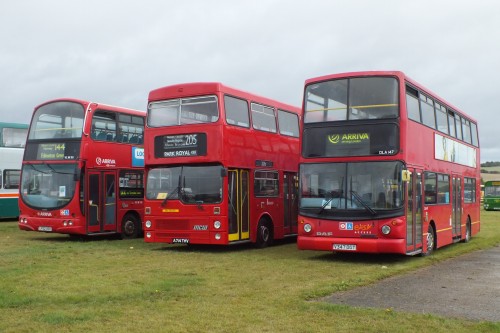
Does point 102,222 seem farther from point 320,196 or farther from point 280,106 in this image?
point 320,196

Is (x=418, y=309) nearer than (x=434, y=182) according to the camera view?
Yes

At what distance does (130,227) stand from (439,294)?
13.2 meters

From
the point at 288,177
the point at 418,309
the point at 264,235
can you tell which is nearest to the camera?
the point at 418,309

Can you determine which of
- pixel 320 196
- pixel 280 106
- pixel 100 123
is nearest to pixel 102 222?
pixel 100 123

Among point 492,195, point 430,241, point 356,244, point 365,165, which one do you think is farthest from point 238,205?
point 492,195

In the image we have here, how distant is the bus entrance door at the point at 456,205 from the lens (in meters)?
18.5

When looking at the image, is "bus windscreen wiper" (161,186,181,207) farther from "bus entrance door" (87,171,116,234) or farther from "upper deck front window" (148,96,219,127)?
"bus entrance door" (87,171,116,234)

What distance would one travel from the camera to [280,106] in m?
19.5

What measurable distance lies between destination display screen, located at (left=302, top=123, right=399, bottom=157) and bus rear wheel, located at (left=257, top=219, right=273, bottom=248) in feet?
13.0

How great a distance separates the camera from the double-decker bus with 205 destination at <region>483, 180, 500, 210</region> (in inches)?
1993

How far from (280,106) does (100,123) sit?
5.67 metres

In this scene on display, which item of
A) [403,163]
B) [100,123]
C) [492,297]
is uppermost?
[100,123]

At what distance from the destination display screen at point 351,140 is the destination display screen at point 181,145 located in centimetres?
290

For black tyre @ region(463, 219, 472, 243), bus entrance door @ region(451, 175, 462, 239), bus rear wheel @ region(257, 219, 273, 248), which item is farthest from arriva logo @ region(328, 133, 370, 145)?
black tyre @ region(463, 219, 472, 243)
